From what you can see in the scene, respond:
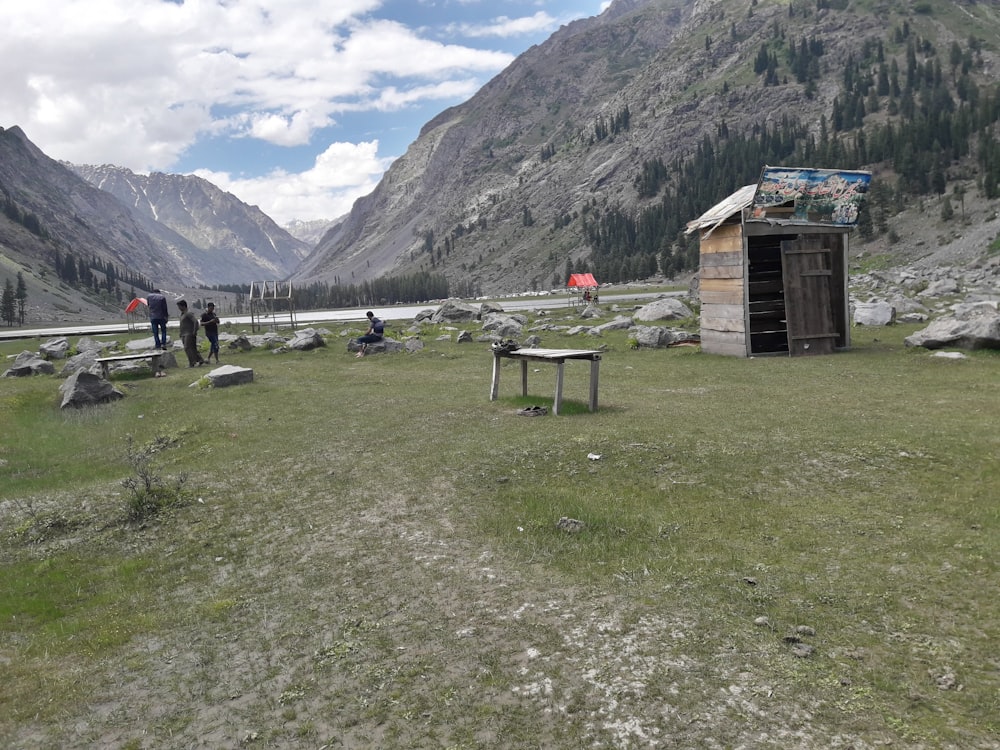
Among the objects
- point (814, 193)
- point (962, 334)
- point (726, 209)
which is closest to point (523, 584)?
point (962, 334)

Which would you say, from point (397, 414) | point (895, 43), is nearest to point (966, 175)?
point (895, 43)

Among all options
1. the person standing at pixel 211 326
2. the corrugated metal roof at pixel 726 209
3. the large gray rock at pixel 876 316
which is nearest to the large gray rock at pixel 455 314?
the person standing at pixel 211 326

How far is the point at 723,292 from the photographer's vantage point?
26.3m

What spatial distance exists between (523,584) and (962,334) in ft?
68.5

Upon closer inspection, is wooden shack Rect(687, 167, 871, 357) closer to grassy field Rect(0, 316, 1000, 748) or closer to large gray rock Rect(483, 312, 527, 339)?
grassy field Rect(0, 316, 1000, 748)

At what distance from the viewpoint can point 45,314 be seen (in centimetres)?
14762

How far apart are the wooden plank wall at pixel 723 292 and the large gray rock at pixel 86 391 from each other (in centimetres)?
2143

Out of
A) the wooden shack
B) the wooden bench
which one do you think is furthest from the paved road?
the wooden shack

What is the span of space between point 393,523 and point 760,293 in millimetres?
22340

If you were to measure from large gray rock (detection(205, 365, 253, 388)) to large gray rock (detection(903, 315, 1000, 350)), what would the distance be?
2298 cm

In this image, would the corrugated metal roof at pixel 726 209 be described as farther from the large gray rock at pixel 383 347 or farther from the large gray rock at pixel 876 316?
the large gray rock at pixel 383 347

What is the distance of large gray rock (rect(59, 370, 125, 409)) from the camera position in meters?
20.0

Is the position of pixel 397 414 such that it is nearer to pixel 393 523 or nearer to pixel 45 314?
pixel 393 523

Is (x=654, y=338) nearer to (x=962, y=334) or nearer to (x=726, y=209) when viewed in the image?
(x=726, y=209)
